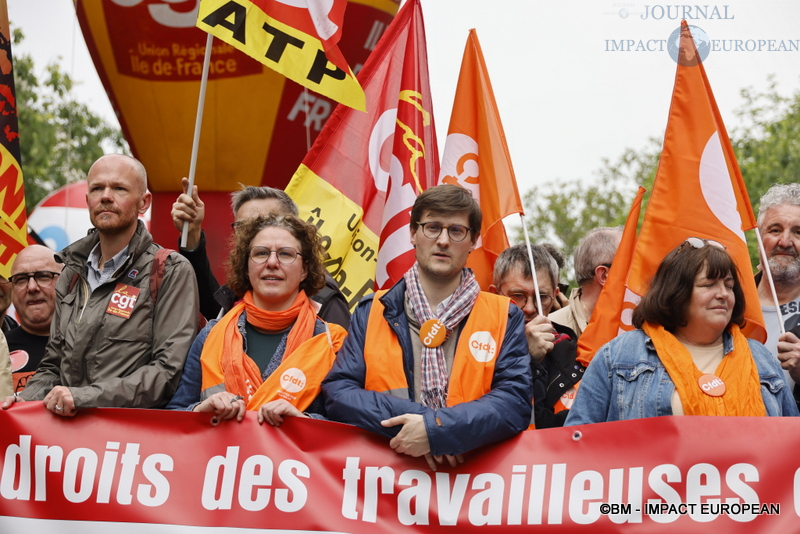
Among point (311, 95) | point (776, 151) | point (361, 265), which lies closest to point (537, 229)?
point (776, 151)

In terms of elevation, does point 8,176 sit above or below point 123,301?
above

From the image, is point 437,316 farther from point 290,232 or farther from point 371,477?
point 290,232

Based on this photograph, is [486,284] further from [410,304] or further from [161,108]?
[161,108]

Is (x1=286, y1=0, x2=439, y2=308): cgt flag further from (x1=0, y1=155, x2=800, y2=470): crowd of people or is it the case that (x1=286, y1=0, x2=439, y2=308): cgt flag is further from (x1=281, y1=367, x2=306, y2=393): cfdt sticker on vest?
(x1=281, y1=367, x2=306, y2=393): cfdt sticker on vest

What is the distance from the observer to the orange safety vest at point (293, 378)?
4.38m

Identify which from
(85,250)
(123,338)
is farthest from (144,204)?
(123,338)

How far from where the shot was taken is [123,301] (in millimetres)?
4691

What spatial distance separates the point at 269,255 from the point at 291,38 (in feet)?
5.30

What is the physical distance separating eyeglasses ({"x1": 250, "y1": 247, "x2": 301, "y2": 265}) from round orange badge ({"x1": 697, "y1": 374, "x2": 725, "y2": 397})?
6.32ft

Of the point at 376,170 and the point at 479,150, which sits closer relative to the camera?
the point at 479,150

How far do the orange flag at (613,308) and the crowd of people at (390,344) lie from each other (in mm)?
179

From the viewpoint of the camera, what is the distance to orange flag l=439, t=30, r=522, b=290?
577 cm

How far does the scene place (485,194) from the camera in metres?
5.82

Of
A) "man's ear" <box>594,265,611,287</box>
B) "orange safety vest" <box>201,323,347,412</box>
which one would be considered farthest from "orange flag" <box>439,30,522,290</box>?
"orange safety vest" <box>201,323,347,412</box>
